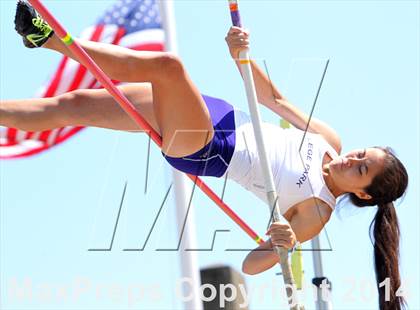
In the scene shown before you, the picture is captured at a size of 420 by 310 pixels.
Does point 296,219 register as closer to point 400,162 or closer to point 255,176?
point 255,176

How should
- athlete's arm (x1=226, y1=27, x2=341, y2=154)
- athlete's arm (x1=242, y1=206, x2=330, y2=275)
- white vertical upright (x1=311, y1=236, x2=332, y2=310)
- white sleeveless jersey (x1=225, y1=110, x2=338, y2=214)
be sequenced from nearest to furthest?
1. athlete's arm (x1=242, y1=206, x2=330, y2=275)
2. white sleeveless jersey (x1=225, y1=110, x2=338, y2=214)
3. athlete's arm (x1=226, y1=27, x2=341, y2=154)
4. white vertical upright (x1=311, y1=236, x2=332, y2=310)

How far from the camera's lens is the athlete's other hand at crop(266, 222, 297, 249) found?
448 centimetres

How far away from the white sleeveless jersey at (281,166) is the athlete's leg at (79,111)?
1.66ft

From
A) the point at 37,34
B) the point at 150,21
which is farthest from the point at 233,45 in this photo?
the point at 150,21

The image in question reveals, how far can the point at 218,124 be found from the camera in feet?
15.7

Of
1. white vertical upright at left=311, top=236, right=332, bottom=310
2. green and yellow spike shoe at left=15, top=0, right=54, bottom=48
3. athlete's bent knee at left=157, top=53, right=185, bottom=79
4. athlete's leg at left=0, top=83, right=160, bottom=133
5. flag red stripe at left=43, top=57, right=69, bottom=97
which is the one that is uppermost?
green and yellow spike shoe at left=15, top=0, right=54, bottom=48

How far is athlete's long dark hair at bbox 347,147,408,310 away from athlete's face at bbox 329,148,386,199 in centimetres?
5

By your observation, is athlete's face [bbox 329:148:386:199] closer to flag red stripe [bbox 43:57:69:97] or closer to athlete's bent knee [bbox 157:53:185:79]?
athlete's bent knee [bbox 157:53:185:79]

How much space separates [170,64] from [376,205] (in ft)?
5.49

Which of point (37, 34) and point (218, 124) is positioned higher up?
point (37, 34)

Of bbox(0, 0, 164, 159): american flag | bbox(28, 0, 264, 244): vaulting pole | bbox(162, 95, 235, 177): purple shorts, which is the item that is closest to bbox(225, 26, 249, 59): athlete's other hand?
bbox(162, 95, 235, 177): purple shorts

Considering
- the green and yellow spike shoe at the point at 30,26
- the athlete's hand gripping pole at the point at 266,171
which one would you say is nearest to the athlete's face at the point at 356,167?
the athlete's hand gripping pole at the point at 266,171

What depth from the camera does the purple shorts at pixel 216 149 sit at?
4762 mm

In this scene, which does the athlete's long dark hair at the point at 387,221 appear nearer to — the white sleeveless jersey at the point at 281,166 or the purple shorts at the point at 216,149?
the white sleeveless jersey at the point at 281,166
